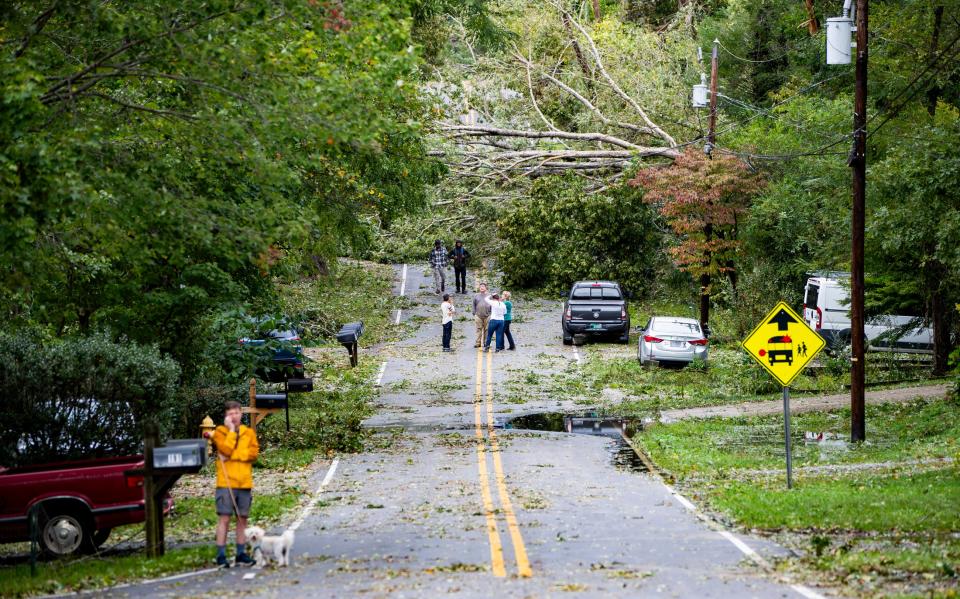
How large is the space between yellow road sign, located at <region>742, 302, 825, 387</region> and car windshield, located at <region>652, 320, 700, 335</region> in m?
13.4

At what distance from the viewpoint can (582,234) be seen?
43438mm

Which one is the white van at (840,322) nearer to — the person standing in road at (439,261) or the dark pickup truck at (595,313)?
the dark pickup truck at (595,313)

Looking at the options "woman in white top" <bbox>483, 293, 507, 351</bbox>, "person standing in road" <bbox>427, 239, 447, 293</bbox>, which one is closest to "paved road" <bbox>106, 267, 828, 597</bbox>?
"woman in white top" <bbox>483, 293, 507, 351</bbox>

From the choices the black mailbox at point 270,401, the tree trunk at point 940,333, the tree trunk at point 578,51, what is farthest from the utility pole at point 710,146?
the black mailbox at point 270,401

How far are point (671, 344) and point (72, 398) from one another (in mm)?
16618

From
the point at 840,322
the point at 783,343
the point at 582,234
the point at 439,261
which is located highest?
the point at 582,234

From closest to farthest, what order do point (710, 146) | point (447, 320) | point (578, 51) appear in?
point (447, 320)
point (710, 146)
point (578, 51)

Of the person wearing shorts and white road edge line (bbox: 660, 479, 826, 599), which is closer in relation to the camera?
white road edge line (bbox: 660, 479, 826, 599)

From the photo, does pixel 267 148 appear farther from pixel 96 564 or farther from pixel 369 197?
pixel 369 197

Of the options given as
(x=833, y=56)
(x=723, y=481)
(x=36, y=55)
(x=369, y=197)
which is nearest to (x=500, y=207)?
(x=369, y=197)

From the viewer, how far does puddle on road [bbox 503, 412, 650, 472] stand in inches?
814

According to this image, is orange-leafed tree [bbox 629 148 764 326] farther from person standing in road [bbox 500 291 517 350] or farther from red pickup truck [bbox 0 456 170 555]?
red pickup truck [bbox 0 456 170 555]

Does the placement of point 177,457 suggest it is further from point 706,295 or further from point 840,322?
point 706,295

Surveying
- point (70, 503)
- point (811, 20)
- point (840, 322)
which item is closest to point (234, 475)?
point (70, 503)
